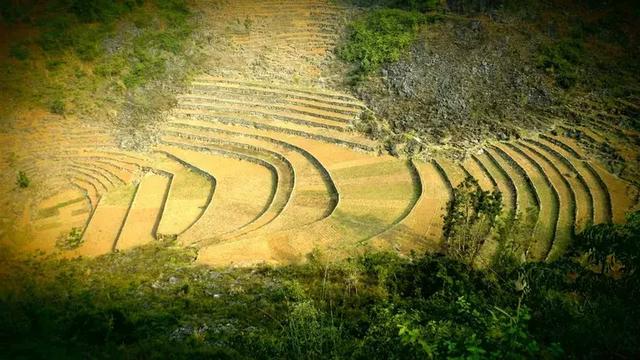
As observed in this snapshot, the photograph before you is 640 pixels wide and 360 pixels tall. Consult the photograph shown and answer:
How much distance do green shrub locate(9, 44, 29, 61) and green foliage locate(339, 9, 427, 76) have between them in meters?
18.1

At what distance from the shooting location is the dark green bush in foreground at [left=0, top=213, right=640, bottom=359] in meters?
5.68

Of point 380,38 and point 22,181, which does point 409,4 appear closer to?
point 380,38

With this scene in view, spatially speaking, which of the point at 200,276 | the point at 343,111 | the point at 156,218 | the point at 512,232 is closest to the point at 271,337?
the point at 200,276

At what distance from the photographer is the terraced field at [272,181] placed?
678 inches

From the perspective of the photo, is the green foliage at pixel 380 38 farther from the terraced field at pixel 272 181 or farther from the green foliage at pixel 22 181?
the green foliage at pixel 22 181

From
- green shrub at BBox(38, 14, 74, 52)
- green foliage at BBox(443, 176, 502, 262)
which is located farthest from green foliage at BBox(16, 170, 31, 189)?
green foliage at BBox(443, 176, 502, 262)

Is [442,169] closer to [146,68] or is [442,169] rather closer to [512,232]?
[512,232]

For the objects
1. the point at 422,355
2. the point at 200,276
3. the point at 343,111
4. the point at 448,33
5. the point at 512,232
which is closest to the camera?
the point at 422,355

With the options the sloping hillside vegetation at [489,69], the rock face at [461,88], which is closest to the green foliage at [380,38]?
the sloping hillside vegetation at [489,69]

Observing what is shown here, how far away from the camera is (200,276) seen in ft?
46.7

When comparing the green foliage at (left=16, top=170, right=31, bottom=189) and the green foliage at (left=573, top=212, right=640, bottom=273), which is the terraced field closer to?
the green foliage at (left=16, top=170, right=31, bottom=189)

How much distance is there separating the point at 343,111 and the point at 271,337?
726 inches

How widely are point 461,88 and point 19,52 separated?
80.5ft

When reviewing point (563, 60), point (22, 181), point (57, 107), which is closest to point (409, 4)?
point (563, 60)
